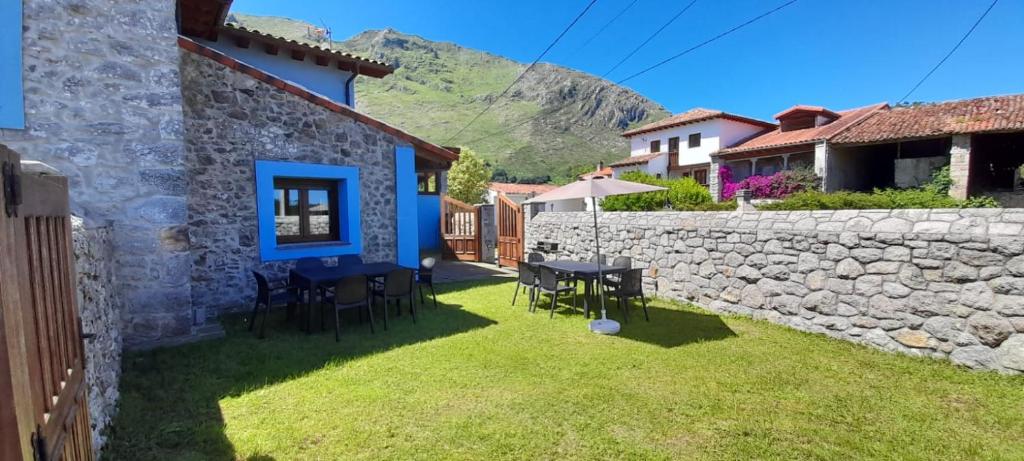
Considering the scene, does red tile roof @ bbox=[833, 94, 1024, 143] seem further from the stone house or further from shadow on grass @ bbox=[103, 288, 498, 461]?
shadow on grass @ bbox=[103, 288, 498, 461]

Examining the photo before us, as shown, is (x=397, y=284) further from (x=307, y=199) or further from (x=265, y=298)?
(x=307, y=199)

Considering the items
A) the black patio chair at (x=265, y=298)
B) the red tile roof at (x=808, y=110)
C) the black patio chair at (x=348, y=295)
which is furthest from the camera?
the red tile roof at (x=808, y=110)

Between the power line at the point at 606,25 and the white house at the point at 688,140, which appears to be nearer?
the power line at the point at 606,25

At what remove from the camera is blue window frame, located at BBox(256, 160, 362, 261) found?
744 centimetres

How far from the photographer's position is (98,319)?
140 inches

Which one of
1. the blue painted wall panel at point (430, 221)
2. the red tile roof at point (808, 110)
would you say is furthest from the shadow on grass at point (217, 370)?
the red tile roof at point (808, 110)

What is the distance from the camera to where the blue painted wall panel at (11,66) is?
14.5 feet

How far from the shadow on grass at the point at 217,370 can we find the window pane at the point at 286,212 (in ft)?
5.06

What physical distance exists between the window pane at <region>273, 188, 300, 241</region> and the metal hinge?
6.92 meters

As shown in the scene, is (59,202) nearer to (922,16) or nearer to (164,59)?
(164,59)

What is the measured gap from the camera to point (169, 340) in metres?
5.50

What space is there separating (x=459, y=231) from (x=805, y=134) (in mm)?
20077

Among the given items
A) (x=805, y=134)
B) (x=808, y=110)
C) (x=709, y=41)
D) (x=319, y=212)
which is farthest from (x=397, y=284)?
(x=808, y=110)

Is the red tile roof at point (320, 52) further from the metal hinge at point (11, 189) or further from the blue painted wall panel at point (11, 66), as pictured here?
the metal hinge at point (11, 189)
